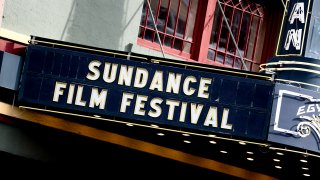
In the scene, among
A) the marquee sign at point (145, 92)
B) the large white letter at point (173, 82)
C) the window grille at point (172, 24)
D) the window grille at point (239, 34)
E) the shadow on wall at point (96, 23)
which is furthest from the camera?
the window grille at point (239, 34)

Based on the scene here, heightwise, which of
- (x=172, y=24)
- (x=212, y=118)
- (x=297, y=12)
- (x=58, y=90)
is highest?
(x=297, y=12)

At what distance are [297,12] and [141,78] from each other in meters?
4.18

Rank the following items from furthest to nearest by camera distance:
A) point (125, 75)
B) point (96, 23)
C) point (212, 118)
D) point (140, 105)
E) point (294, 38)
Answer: point (96, 23) → point (294, 38) → point (125, 75) → point (140, 105) → point (212, 118)

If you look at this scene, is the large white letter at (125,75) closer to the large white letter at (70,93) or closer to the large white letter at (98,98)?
the large white letter at (98,98)

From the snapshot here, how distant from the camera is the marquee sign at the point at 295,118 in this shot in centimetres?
1798

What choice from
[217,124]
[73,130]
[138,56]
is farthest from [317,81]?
[73,130]

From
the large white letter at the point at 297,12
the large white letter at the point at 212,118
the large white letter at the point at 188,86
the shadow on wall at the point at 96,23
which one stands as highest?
the large white letter at the point at 297,12

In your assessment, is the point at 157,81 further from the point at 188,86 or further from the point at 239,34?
the point at 239,34

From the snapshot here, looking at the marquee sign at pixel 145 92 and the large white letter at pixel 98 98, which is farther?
the large white letter at pixel 98 98

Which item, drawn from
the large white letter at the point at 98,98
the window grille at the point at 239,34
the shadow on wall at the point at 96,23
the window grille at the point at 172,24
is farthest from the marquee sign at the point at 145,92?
the window grille at the point at 239,34

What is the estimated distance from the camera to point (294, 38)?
19.8 meters

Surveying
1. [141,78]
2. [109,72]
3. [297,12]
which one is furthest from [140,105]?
[297,12]

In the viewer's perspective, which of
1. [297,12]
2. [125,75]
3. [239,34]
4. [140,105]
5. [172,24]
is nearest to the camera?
[140,105]

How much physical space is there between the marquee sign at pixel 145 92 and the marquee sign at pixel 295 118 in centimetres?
21
